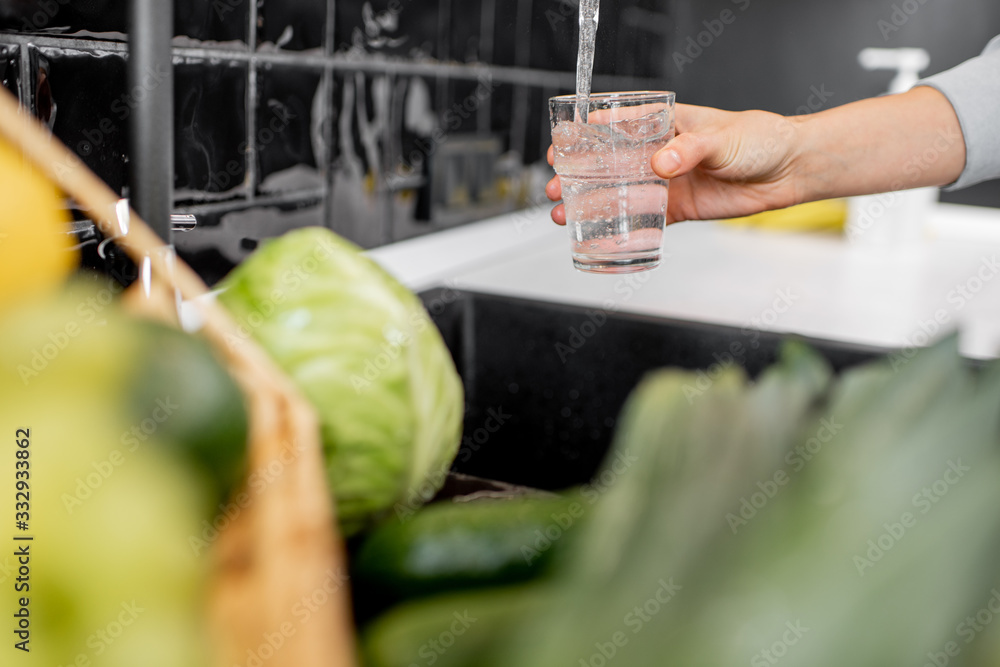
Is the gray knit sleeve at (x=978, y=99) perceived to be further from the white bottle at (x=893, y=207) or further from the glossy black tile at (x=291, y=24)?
the glossy black tile at (x=291, y=24)

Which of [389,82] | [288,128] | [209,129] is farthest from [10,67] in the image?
[389,82]

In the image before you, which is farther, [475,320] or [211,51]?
[475,320]

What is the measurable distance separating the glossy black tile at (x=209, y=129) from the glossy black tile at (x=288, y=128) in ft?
0.12

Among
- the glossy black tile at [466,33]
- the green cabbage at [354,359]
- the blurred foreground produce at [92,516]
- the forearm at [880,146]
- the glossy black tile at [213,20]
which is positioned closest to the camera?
the blurred foreground produce at [92,516]

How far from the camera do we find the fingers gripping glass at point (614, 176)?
310mm

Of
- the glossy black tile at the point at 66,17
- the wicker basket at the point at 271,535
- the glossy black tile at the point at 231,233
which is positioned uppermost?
the glossy black tile at the point at 66,17

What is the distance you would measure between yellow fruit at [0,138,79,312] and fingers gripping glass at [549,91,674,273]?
17 cm

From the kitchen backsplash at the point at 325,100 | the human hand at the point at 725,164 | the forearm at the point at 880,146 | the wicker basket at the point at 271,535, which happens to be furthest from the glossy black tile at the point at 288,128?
the wicker basket at the point at 271,535

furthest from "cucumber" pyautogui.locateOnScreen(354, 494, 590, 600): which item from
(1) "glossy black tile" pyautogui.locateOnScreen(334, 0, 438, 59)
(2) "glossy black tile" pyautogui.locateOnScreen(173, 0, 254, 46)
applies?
(1) "glossy black tile" pyautogui.locateOnScreen(334, 0, 438, 59)

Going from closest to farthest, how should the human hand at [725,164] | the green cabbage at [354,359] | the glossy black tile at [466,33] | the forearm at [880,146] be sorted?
the green cabbage at [354,359], the human hand at [725,164], the forearm at [880,146], the glossy black tile at [466,33]

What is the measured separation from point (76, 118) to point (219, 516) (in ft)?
1.48

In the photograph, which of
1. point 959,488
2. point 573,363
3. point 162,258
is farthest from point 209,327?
point 573,363

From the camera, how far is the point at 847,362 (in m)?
0.82

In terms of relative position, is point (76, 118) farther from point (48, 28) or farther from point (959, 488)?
point (959, 488)
